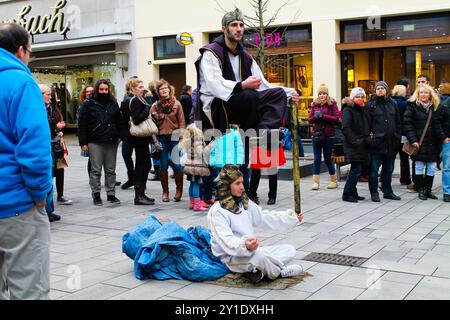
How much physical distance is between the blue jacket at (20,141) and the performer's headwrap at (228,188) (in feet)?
5.91

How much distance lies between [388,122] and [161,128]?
12.2ft

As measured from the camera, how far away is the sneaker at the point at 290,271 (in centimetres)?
502

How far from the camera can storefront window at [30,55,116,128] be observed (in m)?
21.9

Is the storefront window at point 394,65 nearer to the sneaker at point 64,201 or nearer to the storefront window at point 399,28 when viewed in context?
the storefront window at point 399,28

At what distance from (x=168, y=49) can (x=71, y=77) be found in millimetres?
6499

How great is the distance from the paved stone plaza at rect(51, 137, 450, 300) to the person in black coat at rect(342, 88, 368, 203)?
13.3 inches

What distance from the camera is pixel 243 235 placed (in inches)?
194

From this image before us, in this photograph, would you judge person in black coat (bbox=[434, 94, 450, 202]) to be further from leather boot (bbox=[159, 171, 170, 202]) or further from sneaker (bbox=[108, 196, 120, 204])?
sneaker (bbox=[108, 196, 120, 204])

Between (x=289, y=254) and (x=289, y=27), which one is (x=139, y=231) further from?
(x=289, y=27)

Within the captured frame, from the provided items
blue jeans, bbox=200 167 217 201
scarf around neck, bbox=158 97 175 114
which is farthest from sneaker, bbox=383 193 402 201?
scarf around neck, bbox=158 97 175 114

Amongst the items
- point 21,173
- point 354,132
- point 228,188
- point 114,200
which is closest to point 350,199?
point 354,132

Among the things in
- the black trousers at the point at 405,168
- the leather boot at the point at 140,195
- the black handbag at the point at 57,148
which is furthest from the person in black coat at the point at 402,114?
the black handbag at the point at 57,148

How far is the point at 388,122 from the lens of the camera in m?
9.38
